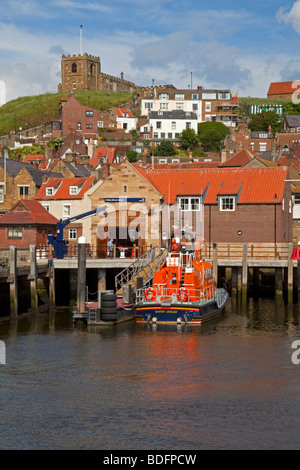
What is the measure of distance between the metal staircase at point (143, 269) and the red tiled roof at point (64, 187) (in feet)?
48.8

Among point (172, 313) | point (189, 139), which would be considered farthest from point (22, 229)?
point (189, 139)

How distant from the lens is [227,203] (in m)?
55.2

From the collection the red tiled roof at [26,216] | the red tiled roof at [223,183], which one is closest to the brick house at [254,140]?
the red tiled roof at [223,183]

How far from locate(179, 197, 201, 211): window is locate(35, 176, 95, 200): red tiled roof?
11065 millimetres

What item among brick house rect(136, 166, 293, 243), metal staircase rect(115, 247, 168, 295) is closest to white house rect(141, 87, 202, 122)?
brick house rect(136, 166, 293, 243)

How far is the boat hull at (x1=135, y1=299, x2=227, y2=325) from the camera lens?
38906 millimetres

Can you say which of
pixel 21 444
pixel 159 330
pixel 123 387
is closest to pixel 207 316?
pixel 159 330

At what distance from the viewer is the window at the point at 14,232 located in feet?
181

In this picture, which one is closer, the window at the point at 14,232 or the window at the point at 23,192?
the window at the point at 14,232

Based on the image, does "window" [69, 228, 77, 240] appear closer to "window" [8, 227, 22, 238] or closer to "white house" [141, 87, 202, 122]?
"window" [8, 227, 22, 238]

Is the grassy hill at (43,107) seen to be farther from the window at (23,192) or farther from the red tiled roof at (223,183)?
the red tiled roof at (223,183)

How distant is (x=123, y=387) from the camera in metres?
26.5

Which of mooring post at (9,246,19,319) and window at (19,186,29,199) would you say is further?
window at (19,186,29,199)

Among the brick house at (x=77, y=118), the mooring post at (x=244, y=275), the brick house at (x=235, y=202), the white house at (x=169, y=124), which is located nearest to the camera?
the mooring post at (x=244, y=275)
